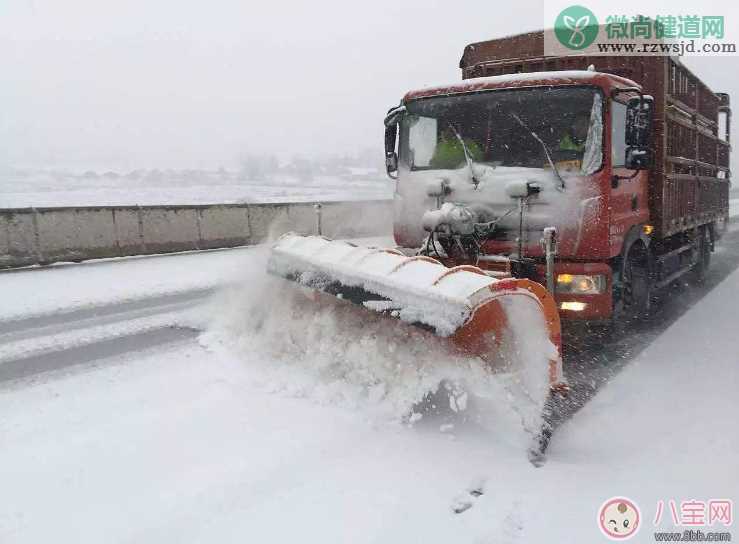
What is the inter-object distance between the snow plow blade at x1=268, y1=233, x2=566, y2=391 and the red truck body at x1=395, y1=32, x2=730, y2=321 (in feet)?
4.06

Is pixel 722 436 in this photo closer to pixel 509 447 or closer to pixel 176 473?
pixel 509 447

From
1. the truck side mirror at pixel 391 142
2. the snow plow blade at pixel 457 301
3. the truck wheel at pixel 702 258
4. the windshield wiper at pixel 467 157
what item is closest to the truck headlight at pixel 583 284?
the windshield wiper at pixel 467 157

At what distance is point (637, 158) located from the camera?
16.9 ft

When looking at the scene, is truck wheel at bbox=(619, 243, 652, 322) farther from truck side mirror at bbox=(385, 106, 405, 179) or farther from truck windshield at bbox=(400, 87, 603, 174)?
truck side mirror at bbox=(385, 106, 405, 179)

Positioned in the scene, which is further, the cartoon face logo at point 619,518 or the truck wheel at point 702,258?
the truck wheel at point 702,258

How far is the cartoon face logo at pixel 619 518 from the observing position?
2902 millimetres

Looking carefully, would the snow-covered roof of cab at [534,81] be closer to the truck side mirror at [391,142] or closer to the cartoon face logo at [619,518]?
the truck side mirror at [391,142]

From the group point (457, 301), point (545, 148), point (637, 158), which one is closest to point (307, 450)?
point (457, 301)

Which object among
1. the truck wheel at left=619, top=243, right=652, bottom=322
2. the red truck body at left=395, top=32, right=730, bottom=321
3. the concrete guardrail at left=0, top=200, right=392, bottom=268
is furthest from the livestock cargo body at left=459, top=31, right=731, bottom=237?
the concrete guardrail at left=0, top=200, right=392, bottom=268

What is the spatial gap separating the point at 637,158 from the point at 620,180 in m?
0.26

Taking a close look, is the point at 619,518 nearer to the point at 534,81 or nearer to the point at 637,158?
the point at 637,158

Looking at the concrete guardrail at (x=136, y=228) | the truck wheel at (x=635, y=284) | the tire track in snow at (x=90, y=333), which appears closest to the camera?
the tire track in snow at (x=90, y=333)

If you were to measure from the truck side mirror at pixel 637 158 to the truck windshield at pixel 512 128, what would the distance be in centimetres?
37

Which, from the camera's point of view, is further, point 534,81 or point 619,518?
point 534,81
